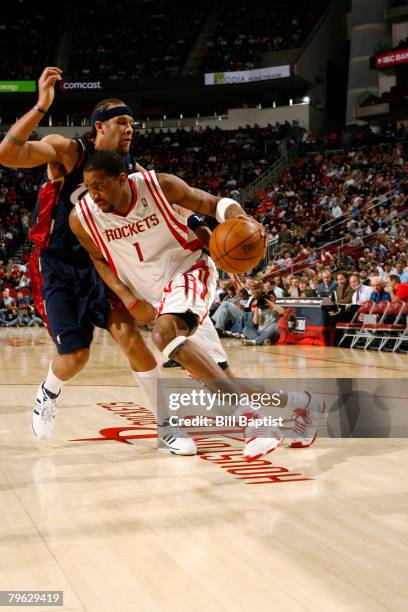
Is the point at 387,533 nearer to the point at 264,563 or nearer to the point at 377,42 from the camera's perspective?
the point at 264,563

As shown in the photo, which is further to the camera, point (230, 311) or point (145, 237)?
point (230, 311)

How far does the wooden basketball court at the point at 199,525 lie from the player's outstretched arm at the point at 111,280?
802 millimetres

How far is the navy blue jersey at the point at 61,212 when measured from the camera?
393 cm

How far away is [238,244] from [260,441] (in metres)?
1.03

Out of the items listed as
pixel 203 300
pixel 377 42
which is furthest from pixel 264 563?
pixel 377 42

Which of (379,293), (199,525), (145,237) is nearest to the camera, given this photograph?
(199,525)

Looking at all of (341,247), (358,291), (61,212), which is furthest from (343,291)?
(61,212)

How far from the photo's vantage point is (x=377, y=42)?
28.5 metres

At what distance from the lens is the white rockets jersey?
369cm

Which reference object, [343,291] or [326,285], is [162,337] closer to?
[343,291]

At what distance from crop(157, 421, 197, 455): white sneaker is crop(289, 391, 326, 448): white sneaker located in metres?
0.61

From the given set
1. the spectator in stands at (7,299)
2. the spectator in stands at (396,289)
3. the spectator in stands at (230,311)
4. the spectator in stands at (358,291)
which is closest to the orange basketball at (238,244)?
the spectator in stands at (396,289)

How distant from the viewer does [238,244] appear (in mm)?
3328

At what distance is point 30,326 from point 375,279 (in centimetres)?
1054
